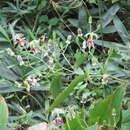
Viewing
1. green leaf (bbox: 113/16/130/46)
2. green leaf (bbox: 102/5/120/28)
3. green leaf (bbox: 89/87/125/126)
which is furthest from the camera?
green leaf (bbox: 102/5/120/28)

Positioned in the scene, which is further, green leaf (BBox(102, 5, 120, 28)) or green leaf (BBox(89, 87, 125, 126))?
green leaf (BBox(102, 5, 120, 28))

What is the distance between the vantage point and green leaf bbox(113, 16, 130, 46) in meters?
2.47

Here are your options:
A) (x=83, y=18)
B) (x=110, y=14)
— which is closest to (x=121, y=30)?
(x=110, y=14)

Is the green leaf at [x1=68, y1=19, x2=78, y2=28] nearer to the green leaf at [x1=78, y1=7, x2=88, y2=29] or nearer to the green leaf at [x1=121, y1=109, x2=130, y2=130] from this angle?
the green leaf at [x1=78, y1=7, x2=88, y2=29]

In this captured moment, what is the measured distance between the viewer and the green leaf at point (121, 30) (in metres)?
2.47

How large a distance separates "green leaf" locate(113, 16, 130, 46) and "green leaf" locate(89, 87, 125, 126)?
1.39m

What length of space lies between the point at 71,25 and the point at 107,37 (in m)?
0.24

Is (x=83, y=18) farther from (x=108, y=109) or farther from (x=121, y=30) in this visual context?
(x=108, y=109)

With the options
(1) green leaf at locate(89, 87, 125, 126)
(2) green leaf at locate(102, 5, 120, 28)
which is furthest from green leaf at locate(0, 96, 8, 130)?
(2) green leaf at locate(102, 5, 120, 28)

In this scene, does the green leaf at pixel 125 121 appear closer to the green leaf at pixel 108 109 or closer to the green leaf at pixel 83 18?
the green leaf at pixel 108 109

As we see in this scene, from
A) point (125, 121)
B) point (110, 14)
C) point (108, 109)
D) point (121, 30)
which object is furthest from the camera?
point (110, 14)

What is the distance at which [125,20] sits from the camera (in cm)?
281

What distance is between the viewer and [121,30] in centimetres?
255

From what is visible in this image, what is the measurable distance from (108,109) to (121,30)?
5.04ft
